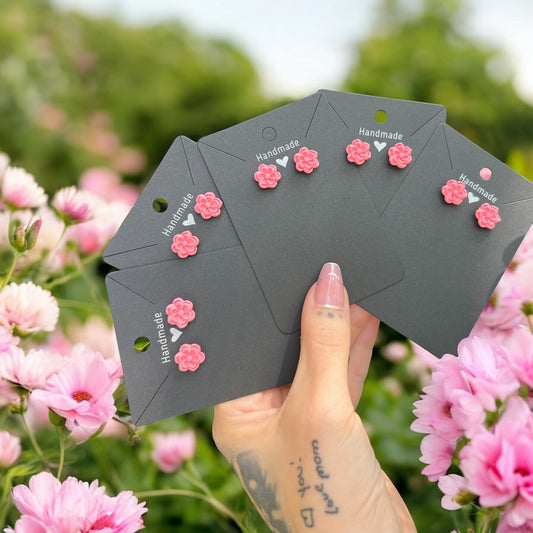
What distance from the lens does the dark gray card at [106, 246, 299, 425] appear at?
0.74m

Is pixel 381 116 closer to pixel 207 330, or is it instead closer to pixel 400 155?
pixel 400 155

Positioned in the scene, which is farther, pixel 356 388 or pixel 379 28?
pixel 379 28

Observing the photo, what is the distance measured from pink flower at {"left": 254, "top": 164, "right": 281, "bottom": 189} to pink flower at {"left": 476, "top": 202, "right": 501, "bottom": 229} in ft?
1.01

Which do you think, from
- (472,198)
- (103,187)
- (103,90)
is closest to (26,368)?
(472,198)

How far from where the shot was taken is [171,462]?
0.93 m

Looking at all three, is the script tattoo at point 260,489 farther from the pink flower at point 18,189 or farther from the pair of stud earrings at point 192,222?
the pink flower at point 18,189

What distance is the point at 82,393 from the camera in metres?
0.65

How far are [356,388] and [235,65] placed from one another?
331cm

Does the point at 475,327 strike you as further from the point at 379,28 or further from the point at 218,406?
the point at 379,28

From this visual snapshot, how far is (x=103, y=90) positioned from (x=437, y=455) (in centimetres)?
355

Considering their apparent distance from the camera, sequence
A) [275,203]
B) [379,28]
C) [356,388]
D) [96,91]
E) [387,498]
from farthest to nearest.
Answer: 1. [379,28]
2. [96,91]
3. [356,388]
4. [275,203]
5. [387,498]

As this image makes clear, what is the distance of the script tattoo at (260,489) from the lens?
2.34 ft

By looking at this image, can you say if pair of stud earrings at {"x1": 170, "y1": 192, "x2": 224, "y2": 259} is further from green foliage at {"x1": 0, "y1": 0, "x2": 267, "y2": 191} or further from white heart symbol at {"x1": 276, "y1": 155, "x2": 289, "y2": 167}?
green foliage at {"x1": 0, "y1": 0, "x2": 267, "y2": 191}

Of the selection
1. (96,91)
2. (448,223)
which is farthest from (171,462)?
(96,91)
